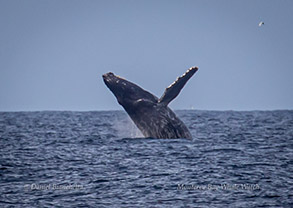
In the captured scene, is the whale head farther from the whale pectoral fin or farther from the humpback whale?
the whale pectoral fin

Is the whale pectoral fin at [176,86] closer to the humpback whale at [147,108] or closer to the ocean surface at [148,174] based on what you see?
the humpback whale at [147,108]

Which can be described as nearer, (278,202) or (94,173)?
(278,202)

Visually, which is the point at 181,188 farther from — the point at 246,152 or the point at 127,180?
the point at 246,152

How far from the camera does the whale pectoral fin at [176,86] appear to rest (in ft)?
61.2

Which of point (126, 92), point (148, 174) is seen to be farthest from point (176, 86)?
point (148, 174)

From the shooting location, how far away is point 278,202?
467 inches

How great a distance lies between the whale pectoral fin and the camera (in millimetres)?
18641

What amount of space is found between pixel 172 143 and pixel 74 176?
6.59m

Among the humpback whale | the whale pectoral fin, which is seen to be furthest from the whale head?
the whale pectoral fin

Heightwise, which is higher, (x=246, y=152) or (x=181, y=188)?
(x=246, y=152)

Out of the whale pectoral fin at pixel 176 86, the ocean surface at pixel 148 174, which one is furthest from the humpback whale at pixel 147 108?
the ocean surface at pixel 148 174

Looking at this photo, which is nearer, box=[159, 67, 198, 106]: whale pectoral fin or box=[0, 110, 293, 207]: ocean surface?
box=[0, 110, 293, 207]: ocean surface

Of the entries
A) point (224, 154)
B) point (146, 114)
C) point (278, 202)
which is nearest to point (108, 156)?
point (146, 114)

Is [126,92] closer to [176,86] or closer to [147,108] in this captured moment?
[147,108]
